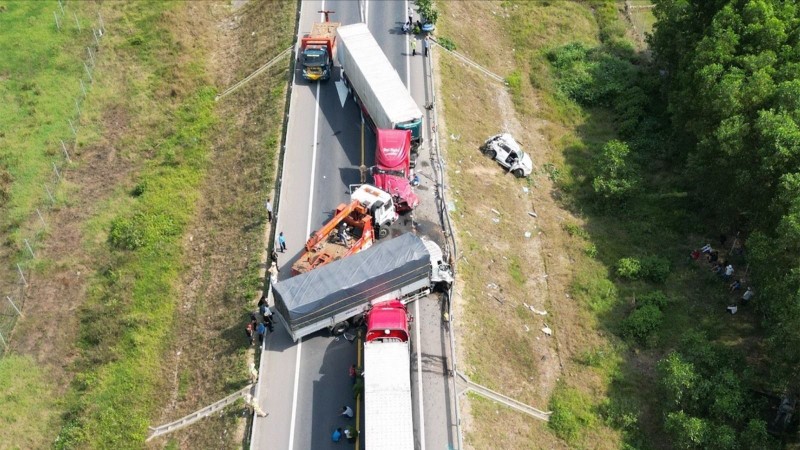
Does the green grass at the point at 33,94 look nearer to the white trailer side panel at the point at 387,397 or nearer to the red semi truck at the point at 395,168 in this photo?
the red semi truck at the point at 395,168

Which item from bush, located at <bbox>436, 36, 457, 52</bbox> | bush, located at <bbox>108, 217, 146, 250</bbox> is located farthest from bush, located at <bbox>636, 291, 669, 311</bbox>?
bush, located at <bbox>108, 217, 146, 250</bbox>

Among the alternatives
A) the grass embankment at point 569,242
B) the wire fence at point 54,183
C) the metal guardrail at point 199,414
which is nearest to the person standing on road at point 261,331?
the metal guardrail at point 199,414

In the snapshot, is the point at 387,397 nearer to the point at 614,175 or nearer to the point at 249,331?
the point at 249,331

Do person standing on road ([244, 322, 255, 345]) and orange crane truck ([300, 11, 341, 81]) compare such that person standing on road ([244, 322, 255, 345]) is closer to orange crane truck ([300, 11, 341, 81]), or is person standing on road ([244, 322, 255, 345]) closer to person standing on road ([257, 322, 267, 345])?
person standing on road ([257, 322, 267, 345])

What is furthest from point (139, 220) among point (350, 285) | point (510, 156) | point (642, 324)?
point (642, 324)

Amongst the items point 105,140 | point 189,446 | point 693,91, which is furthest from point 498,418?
point 105,140

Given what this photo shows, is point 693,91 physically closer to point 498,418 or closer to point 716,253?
point 716,253
